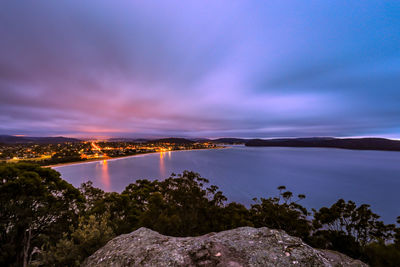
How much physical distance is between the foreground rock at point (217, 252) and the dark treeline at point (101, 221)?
1.40 meters

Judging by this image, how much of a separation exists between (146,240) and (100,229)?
2625 millimetres

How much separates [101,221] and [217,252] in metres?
6.72

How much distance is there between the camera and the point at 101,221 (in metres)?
8.16

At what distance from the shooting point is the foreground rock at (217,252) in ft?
15.3

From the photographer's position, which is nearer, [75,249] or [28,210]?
[75,249]

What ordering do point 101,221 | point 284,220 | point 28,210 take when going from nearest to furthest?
point 101,221, point 28,210, point 284,220

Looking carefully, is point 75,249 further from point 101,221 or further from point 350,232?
point 350,232

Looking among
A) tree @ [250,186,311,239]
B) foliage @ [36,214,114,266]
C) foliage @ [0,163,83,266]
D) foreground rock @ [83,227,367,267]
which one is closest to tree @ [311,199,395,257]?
tree @ [250,186,311,239]

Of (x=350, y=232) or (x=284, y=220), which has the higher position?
(x=284, y=220)

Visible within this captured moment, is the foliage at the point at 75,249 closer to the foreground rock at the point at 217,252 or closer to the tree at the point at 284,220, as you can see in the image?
the foreground rock at the point at 217,252

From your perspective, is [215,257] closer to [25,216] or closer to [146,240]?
[146,240]

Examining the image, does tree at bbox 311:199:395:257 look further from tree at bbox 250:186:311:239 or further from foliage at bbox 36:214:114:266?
foliage at bbox 36:214:114:266

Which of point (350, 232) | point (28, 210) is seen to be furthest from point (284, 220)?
point (28, 210)

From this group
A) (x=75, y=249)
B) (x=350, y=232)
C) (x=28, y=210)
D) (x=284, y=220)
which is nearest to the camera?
(x=75, y=249)
